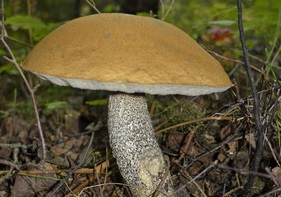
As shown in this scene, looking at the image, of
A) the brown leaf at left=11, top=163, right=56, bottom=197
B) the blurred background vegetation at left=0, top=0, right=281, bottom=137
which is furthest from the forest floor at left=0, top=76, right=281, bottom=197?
the blurred background vegetation at left=0, top=0, right=281, bottom=137

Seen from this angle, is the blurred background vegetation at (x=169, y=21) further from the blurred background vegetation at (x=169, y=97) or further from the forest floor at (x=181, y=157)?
the forest floor at (x=181, y=157)

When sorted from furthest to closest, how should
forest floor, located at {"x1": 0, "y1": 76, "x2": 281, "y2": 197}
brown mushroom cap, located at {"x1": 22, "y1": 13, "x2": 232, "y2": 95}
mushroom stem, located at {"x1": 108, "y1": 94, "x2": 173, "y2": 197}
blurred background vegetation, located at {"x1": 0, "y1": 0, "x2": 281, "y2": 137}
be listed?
blurred background vegetation, located at {"x1": 0, "y1": 0, "x2": 281, "y2": 137} → forest floor, located at {"x1": 0, "y1": 76, "x2": 281, "y2": 197} → mushroom stem, located at {"x1": 108, "y1": 94, "x2": 173, "y2": 197} → brown mushroom cap, located at {"x1": 22, "y1": 13, "x2": 232, "y2": 95}

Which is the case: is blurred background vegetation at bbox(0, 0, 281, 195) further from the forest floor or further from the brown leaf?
the brown leaf

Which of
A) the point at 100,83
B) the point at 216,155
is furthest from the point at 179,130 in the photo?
the point at 100,83

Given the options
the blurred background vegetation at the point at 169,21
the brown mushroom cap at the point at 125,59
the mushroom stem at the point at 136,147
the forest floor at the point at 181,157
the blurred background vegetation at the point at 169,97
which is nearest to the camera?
the brown mushroom cap at the point at 125,59

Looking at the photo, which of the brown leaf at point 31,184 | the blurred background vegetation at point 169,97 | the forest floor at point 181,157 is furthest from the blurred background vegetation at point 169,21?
the brown leaf at point 31,184

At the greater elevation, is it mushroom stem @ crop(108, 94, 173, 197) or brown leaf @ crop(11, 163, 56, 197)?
mushroom stem @ crop(108, 94, 173, 197)

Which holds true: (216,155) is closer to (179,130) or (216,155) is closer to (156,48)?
(179,130)

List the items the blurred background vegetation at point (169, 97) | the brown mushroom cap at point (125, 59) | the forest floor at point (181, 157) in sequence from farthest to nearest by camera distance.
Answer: the blurred background vegetation at point (169, 97), the forest floor at point (181, 157), the brown mushroom cap at point (125, 59)

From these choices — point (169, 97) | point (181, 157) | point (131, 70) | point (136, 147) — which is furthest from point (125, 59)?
point (169, 97)
